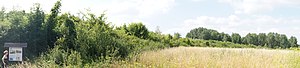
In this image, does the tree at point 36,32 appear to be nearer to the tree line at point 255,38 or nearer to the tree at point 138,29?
the tree at point 138,29

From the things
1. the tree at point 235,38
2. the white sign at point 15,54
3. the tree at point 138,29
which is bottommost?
the white sign at point 15,54

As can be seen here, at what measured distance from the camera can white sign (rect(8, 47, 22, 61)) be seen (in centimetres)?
1238

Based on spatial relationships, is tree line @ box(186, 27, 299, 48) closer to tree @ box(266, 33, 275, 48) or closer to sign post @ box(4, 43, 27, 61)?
tree @ box(266, 33, 275, 48)

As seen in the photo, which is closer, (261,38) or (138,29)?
(138,29)

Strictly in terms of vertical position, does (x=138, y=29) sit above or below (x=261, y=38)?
above

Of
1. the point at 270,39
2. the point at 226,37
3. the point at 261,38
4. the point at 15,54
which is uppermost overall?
the point at 226,37

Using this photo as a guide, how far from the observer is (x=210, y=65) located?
980cm

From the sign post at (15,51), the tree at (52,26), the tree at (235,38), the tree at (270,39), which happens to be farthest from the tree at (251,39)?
the sign post at (15,51)

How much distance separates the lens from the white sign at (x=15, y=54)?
40.6ft

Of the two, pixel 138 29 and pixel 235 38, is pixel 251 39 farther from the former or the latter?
pixel 138 29

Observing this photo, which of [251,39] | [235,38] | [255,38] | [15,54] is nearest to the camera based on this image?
[15,54]

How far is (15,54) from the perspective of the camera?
12.5m

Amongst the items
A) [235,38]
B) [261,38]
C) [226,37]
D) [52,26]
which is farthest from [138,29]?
[261,38]

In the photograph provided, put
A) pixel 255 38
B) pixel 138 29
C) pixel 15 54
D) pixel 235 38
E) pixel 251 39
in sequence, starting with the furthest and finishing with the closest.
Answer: pixel 255 38 → pixel 251 39 → pixel 235 38 → pixel 138 29 → pixel 15 54
